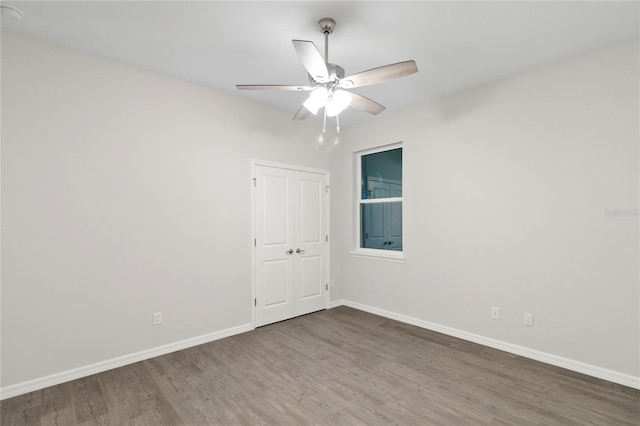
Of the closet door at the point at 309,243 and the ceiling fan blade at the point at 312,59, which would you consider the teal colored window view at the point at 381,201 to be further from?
the ceiling fan blade at the point at 312,59

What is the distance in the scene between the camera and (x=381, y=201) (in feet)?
15.1

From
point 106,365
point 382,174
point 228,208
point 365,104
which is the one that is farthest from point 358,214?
point 106,365

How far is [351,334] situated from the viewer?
3.69 metres

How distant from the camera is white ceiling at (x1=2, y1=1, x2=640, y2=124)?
7.18 ft

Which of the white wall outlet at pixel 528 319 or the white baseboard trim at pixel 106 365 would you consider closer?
the white baseboard trim at pixel 106 365

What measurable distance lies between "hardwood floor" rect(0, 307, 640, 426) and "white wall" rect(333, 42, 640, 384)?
436 mm

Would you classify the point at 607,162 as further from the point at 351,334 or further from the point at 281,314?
the point at 281,314

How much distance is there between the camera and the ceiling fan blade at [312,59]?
180 cm

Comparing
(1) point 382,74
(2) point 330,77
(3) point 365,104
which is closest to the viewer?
(1) point 382,74

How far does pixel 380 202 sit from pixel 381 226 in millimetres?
346

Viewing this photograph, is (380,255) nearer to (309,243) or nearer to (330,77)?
(309,243)

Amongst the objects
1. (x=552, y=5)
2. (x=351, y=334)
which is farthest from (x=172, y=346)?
(x=552, y=5)

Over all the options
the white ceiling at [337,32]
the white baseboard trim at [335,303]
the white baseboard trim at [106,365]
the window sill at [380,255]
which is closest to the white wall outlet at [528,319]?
the window sill at [380,255]

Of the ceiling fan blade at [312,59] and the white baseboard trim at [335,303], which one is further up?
the ceiling fan blade at [312,59]
